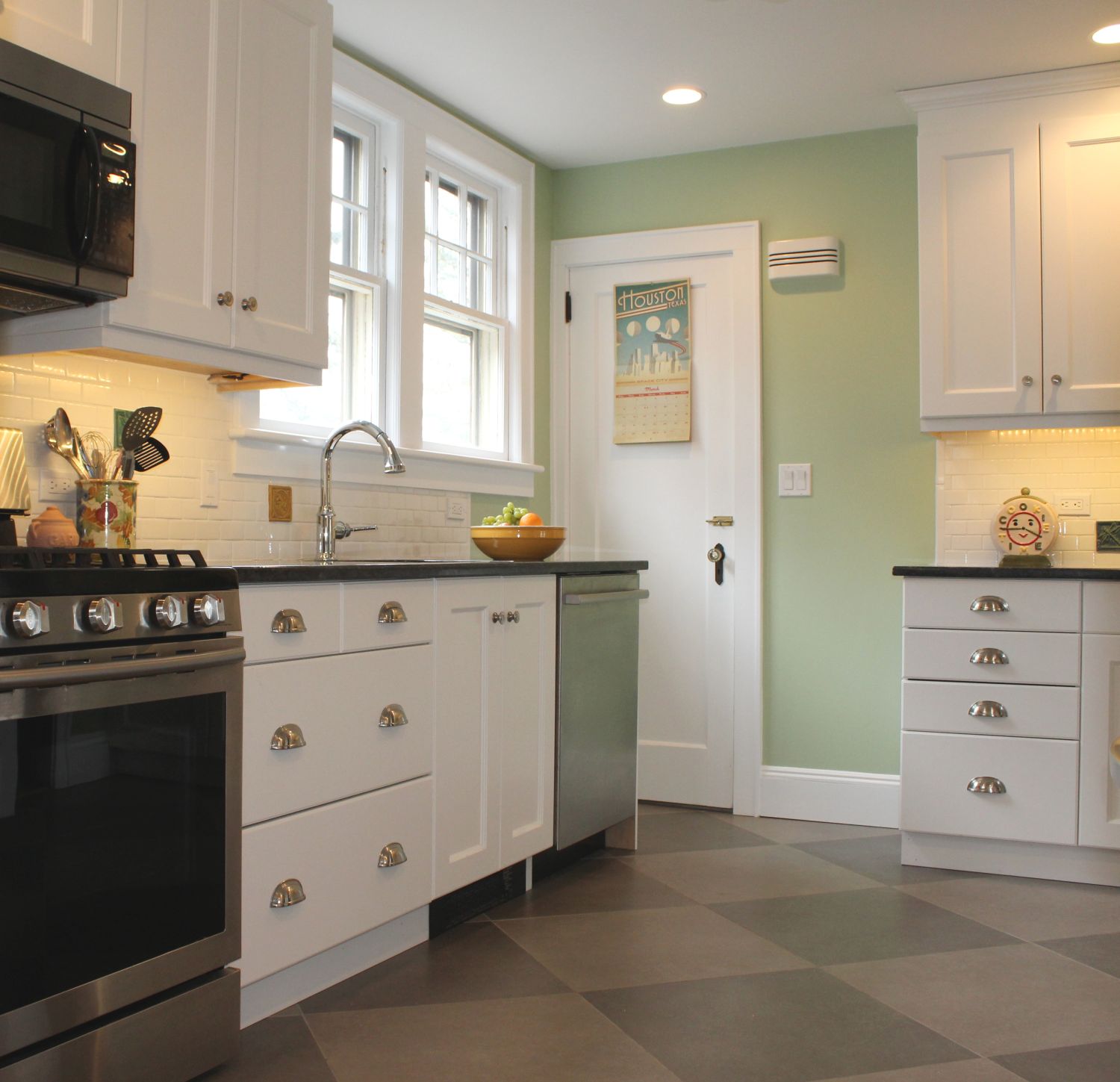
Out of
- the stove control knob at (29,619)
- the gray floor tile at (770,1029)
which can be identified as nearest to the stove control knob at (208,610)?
the stove control knob at (29,619)

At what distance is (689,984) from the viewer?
98.6 inches

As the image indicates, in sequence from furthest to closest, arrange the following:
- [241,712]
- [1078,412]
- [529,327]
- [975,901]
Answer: [529,327], [1078,412], [975,901], [241,712]

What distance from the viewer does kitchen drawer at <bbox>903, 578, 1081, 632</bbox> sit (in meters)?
3.37

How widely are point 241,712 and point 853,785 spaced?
8.82 feet

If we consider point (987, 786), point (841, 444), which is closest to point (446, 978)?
point (987, 786)

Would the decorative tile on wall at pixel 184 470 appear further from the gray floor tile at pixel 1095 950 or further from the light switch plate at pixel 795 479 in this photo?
the gray floor tile at pixel 1095 950

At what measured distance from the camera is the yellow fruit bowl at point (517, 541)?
11.1 ft

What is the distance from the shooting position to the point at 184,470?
9.17 feet

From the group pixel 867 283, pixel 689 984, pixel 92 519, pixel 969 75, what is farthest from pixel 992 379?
pixel 92 519

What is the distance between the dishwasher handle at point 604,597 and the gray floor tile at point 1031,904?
1.15m

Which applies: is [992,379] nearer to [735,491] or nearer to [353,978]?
[735,491]

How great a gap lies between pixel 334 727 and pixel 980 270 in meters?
2.62

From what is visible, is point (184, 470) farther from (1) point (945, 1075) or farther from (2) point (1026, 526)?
(2) point (1026, 526)

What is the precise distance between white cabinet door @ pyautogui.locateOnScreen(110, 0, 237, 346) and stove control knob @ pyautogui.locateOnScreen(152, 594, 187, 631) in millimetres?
673
